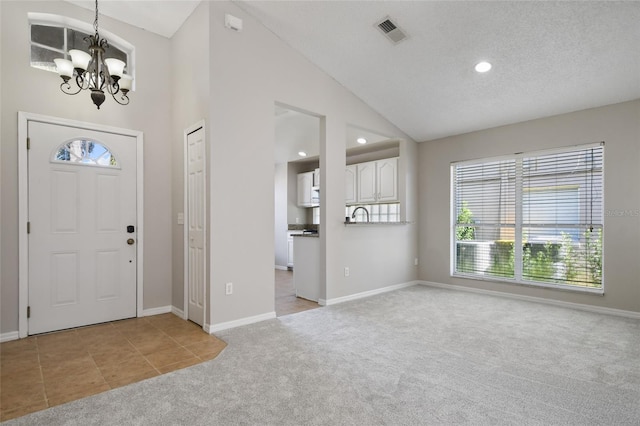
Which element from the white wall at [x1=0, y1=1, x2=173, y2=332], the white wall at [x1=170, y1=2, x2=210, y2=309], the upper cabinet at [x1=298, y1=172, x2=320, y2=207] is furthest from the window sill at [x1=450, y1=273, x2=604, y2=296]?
the white wall at [x1=0, y1=1, x2=173, y2=332]

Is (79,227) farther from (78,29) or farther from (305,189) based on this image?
(305,189)

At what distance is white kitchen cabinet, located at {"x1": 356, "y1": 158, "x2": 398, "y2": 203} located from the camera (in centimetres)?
619

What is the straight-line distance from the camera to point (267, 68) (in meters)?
3.89

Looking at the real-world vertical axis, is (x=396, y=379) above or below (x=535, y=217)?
below

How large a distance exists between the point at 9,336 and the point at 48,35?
3028 millimetres

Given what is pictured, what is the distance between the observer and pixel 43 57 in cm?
349

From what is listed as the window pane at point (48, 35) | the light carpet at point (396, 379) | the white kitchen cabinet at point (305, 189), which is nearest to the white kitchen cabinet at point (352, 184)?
the white kitchen cabinet at point (305, 189)

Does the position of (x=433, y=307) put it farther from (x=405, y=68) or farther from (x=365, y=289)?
(x=405, y=68)

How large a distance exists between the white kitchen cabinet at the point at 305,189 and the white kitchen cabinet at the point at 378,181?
4.75 feet

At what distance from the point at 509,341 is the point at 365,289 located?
213cm

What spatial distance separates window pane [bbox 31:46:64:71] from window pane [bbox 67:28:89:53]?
0.61 feet

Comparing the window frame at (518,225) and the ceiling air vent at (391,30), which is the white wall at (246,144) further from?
the window frame at (518,225)

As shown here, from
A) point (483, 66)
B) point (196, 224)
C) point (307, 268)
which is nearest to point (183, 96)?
point (196, 224)

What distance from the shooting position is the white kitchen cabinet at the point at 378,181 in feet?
20.3
